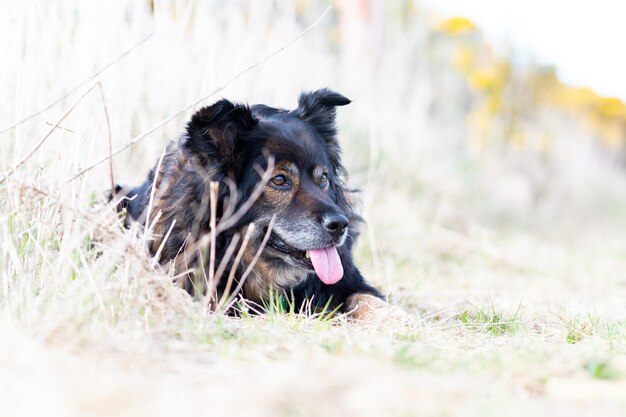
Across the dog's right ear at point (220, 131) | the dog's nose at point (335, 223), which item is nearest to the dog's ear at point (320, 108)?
the dog's right ear at point (220, 131)

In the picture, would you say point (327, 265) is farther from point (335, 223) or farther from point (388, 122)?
point (388, 122)

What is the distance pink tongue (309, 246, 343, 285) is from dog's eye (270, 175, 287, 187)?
0.38m

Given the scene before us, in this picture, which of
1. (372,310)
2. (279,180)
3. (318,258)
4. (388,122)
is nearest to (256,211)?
(279,180)

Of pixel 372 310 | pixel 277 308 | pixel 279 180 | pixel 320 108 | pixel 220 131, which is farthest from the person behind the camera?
pixel 320 108

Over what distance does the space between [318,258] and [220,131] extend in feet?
2.65

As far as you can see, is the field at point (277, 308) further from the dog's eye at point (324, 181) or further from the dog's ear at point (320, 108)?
the dog's eye at point (324, 181)

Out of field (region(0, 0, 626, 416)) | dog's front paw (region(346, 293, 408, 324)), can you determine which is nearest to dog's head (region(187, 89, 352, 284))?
dog's front paw (region(346, 293, 408, 324))

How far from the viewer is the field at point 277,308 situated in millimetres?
2008

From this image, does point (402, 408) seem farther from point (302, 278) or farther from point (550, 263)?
point (550, 263)

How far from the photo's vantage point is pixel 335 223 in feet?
12.0

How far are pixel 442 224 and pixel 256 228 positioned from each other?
16.7ft

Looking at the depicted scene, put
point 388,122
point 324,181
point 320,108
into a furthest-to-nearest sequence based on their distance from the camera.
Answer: point 388,122, point 320,108, point 324,181

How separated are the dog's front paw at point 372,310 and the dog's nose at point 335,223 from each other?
14.1 inches

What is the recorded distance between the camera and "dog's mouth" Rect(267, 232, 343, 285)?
3.69 metres
